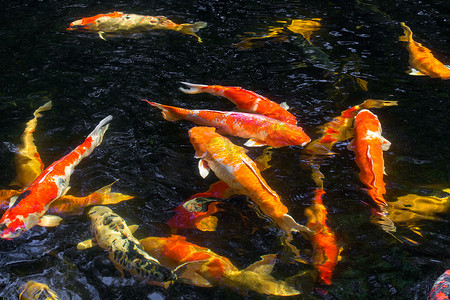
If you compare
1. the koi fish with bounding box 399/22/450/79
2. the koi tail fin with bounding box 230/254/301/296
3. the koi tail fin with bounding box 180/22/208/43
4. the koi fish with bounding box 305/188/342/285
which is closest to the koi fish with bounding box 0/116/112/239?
the koi tail fin with bounding box 230/254/301/296

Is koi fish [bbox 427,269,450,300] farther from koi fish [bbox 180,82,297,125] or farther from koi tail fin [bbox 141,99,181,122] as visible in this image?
koi tail fin [bbox 141,99,181,122]

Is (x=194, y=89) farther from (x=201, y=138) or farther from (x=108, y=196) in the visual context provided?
(x=108, y=196)

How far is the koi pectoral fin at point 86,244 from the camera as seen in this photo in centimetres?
346

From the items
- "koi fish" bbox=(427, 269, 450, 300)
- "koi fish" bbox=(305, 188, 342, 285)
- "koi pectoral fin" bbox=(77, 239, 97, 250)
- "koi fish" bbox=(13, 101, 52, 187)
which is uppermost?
"koi fish" bbox=(427, 269, 450, 300)

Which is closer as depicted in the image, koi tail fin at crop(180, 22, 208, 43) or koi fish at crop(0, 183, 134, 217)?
koi fish at crop(0, 183, 134, 217)

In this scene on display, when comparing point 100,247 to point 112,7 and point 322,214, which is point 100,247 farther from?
point 112,7

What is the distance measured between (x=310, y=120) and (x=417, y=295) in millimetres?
2601

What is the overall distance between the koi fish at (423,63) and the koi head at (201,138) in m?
3.67

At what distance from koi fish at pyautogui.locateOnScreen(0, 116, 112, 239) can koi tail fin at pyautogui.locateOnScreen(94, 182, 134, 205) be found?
410 mm

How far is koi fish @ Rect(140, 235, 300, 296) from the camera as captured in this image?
299 cm

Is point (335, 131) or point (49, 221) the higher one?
point (335, 131)

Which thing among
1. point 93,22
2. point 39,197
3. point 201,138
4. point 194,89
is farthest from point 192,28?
point 39,197

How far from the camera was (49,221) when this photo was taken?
3721 mm

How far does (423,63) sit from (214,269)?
4.81 m
